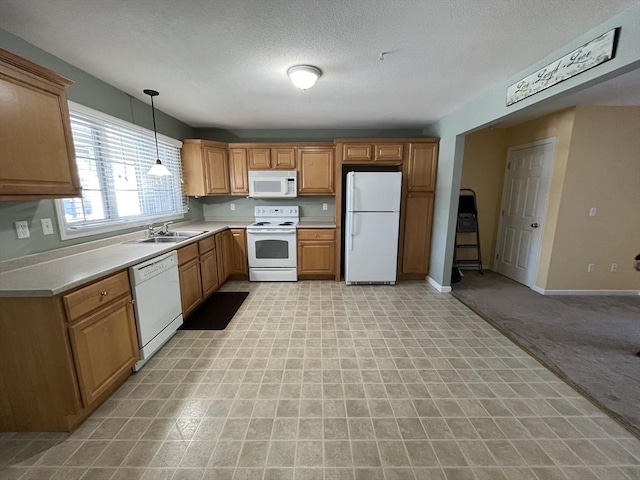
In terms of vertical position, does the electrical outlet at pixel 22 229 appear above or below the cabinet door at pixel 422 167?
below

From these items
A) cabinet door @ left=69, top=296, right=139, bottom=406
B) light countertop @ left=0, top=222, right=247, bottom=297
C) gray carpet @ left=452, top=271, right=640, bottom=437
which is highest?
light countertop @ left=0, top=222, right=247, bottom=297

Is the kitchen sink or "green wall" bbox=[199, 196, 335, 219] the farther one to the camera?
"green wall" bbox=[199, 196, 335, 219]

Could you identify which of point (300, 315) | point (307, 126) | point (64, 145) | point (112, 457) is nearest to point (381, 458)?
point (112, 457)

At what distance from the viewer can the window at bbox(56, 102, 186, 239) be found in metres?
2.18

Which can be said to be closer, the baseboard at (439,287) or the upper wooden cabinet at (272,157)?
the baseboard at (439,287)

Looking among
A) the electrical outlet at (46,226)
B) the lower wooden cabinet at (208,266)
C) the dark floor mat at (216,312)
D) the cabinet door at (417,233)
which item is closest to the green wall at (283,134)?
the cabinet door at (417,233)

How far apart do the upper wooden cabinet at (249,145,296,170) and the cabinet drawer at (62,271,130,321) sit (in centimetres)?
263

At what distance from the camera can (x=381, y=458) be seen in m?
1.39

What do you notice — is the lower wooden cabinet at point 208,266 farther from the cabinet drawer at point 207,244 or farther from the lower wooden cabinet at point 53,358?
the lower wooden cabinet at point 53,358

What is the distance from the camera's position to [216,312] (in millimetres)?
3064

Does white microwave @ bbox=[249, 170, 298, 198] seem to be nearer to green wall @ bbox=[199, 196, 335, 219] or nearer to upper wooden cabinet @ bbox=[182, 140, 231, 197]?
green wall @ bbox=[199, 196, 335, 219]

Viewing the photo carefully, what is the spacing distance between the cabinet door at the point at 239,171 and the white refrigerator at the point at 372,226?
1.64m

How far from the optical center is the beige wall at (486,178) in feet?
14.2

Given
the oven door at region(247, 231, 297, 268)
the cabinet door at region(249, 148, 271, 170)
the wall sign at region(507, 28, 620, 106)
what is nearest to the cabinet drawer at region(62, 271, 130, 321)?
the oven door at region(247, 231, 297, 268)
